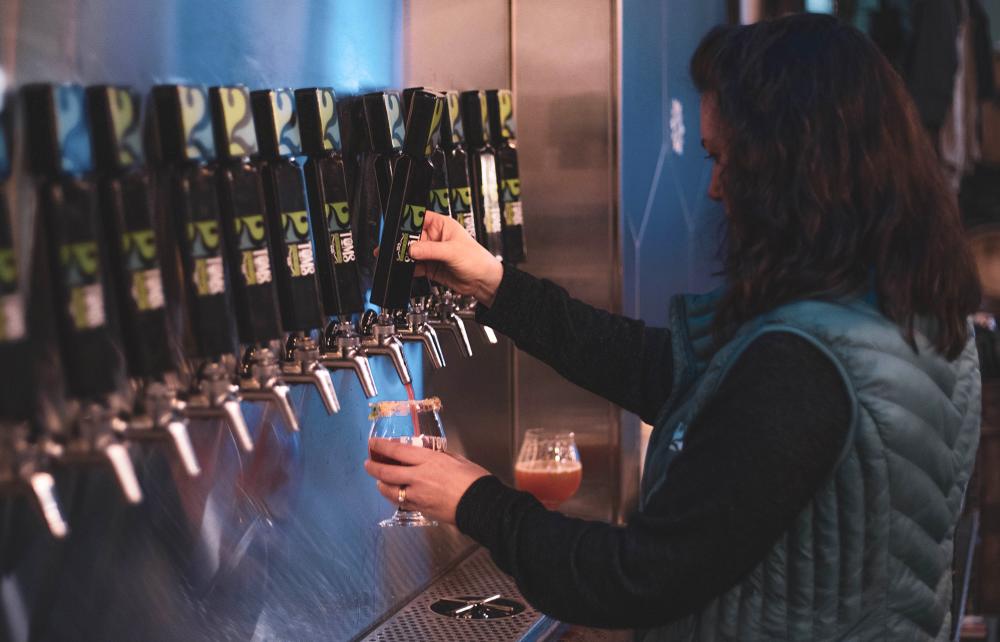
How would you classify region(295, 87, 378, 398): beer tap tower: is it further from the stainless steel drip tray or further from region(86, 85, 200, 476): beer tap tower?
the stainless steel drip tray

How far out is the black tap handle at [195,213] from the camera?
1324mm

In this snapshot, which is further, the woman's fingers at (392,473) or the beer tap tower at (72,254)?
the woman's fingers at (392,473)

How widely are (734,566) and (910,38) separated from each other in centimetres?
394

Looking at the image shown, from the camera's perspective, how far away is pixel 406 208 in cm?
171

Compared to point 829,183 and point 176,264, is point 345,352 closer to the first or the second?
point 176,264

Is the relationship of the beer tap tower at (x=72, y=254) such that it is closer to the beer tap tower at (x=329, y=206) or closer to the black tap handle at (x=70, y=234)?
the black tap handle at (x=70, y=234)

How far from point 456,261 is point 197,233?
0.62 meters

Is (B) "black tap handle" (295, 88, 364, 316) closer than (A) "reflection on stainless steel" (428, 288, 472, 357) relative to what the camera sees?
Yes

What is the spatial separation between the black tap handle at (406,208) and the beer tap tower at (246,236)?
276 mm

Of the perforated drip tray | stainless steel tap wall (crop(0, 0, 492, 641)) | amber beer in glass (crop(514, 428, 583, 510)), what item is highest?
stainless steel tap wall (crop(0, 0, 492, 641))

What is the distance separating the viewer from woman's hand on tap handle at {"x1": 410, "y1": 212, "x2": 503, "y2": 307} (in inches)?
73.3

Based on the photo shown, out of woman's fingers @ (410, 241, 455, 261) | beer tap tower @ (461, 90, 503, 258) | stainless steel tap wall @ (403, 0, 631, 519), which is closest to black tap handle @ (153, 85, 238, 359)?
woman's fingers @ (410, 241, 455, 261)

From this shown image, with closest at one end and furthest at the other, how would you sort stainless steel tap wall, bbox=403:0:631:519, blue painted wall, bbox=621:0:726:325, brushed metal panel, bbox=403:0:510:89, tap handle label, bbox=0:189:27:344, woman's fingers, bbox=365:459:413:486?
tap handle label, bbox=0:189:27:344 < woman's fingers, bbox=365:459:413:486 < brushed metal panel, bbox=403:0:510:89 < stainless steel tap wall, bbox=403:0:631:519 < blue painted wall, bbox=621:0:726:325

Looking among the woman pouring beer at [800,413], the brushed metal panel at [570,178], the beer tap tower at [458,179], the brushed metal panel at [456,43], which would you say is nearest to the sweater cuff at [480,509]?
the woman pouring beer at [800,413]
